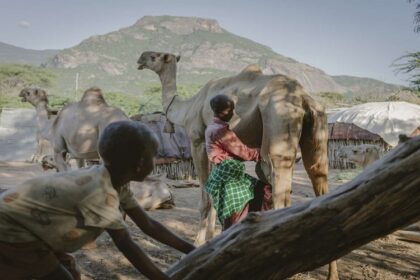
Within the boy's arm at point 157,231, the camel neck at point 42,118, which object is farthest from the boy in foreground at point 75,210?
the camel neck at point 42,118

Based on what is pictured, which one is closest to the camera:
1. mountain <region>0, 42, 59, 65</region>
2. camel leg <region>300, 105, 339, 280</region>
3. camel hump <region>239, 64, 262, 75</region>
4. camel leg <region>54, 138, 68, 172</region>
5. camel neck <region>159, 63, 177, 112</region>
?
camel leg <region>300, 105, 339, 280</region>

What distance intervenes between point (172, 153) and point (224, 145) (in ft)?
30.6

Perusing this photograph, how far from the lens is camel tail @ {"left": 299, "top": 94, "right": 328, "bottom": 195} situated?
4.62 meters

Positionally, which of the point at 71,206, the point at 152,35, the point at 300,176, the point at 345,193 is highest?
the point at 152,35

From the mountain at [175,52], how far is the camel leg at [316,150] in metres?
86.1

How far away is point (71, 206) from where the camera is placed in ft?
6.79

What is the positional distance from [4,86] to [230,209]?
40.7 m

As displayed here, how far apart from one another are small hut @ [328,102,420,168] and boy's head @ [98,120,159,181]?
13546mm


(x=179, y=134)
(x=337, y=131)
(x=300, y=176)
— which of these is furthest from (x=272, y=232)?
(x=337, y=131)

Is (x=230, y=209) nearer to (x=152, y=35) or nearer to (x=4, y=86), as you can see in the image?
(x=4, y=86)

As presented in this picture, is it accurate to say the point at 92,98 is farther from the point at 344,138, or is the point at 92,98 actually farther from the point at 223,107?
the point at 344,138

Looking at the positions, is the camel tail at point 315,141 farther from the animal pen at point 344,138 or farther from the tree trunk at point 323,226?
the animal pen at point 344,138

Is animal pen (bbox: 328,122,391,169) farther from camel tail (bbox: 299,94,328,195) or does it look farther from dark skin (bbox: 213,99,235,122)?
dark skin (bbox: 213,99,235,122)

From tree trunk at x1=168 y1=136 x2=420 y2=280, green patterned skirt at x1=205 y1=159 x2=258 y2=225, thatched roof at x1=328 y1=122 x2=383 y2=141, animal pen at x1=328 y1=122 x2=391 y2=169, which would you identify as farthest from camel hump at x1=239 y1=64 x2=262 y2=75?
thatched roof at x1=328 y1=122 x2=383 y2=141
